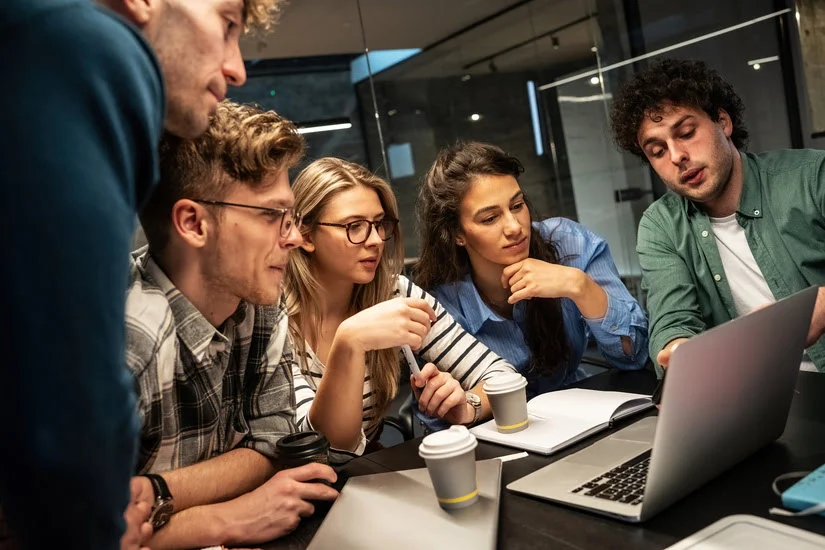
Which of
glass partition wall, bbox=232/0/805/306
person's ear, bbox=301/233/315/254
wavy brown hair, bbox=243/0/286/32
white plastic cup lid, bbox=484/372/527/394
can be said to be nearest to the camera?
wavy brown hair, bbox=243/0/286/32

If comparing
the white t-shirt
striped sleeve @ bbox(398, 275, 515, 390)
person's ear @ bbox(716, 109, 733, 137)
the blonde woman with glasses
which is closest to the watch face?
the blonde woman with glasses

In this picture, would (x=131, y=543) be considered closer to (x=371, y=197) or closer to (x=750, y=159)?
(x=371, y=197)

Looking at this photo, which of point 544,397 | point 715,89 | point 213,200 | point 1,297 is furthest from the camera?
point 715,89

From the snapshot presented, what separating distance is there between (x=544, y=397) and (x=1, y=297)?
3.98 feet

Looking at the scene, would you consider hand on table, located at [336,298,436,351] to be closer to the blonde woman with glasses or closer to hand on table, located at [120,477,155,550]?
the blonde woman with glasses

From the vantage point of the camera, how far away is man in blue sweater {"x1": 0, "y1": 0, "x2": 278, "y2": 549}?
1.71ft

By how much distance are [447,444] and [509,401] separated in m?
0.36

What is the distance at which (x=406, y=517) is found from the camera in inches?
39.6

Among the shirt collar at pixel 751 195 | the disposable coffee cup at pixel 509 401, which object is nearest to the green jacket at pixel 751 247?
the shirt collar at pixel 751 195

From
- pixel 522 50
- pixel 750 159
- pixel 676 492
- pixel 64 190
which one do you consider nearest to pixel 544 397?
pixel 676 492

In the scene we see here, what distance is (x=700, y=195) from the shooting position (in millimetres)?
1990

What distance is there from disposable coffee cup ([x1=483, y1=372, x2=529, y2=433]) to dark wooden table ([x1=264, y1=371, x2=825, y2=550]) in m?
0.09

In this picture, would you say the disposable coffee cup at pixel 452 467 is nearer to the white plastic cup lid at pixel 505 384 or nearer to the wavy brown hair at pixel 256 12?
the white plastic cup lid at pixel 505 384

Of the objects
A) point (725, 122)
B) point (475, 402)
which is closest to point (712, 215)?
point (725, 122)
